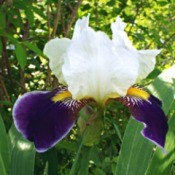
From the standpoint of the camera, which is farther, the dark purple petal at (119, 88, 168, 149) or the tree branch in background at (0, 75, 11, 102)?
the tree branch in background at (0, 75, 11, 102)

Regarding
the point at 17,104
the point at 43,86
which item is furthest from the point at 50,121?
the point at 43,86

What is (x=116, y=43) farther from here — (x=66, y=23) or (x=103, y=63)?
(x=66, y=23)

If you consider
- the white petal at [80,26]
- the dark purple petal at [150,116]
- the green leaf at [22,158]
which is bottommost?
the green leaf at [22,158]

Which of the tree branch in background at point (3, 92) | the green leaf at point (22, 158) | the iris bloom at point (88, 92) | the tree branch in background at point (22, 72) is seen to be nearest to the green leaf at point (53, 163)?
the green leaf at point (22, 158)

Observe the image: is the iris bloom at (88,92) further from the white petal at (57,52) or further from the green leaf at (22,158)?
the green leaf at (22,158)

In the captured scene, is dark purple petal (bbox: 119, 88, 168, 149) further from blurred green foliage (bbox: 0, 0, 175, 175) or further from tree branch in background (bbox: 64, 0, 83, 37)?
tree branch in background (bbox: 64, 0, 83, 37)

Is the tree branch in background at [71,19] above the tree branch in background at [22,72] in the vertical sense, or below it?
above

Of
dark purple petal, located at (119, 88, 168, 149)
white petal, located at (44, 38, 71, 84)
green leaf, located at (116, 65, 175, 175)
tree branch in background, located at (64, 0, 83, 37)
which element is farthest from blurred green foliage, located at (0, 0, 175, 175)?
dark purple petal, located at (119, 88, 168, 149)
